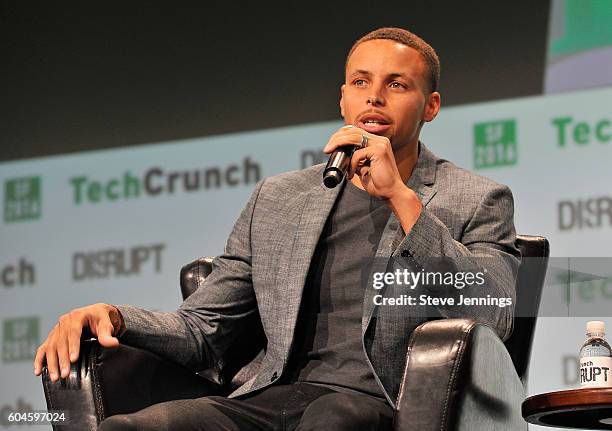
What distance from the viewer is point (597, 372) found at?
6.94 ft

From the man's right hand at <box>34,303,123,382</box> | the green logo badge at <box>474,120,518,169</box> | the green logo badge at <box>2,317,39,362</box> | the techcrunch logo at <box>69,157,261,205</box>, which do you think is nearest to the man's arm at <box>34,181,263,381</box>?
the man's right hand at <box>34,303,123,382</box>

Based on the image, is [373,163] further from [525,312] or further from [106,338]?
[106,338]

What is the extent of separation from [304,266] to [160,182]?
6.89 feet

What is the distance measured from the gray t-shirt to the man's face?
7.2 inches

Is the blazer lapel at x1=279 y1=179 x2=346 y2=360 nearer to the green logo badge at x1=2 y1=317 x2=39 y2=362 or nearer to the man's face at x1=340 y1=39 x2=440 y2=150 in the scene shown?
the man's face at x1=340 y1=39 x2=440 y2=150

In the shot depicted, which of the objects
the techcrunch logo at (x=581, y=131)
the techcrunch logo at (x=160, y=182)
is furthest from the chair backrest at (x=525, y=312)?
the techcrunch logo at (x=160, y=182)

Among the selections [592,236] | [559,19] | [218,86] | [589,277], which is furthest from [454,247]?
[218,86]

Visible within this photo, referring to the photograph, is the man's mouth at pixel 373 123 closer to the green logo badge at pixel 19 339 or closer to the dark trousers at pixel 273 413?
the dark trousers at pixel 273 413

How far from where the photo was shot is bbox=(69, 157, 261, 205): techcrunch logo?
13.9ft

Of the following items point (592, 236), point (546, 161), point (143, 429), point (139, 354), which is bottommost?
point (143, 429)

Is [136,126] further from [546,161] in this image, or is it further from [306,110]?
[546,161]

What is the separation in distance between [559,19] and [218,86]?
4.79 ft

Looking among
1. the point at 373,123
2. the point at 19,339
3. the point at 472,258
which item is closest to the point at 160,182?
the point at 19,339

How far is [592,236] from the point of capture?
3641 mm
